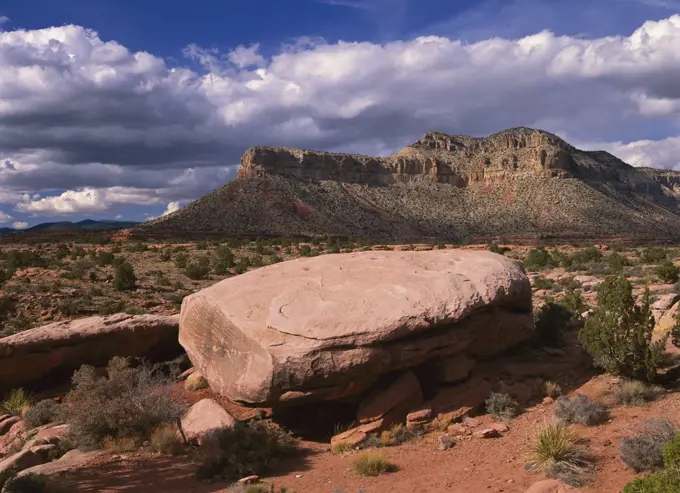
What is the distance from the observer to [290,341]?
28.2 ft

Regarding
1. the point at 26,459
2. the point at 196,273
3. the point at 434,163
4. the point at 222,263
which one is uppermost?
the point at 434,163

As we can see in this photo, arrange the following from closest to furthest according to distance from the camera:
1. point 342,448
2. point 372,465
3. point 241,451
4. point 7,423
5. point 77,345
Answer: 1. point 372,465
2. point 241,451
3. point 342,448
4. point 7,423
5. point 77,345

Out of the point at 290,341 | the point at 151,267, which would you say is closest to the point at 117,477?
the point at 290,341

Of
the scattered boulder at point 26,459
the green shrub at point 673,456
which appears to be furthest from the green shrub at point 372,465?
the scattered boulder at point 26,459

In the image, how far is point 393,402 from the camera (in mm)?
8758

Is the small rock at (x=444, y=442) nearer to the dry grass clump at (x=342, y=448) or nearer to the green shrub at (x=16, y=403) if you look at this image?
the dry grass clump at (x=342, y=448)

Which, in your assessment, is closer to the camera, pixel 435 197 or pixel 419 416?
pixel 419 416

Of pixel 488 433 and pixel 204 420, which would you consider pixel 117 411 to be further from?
pixel 488 433

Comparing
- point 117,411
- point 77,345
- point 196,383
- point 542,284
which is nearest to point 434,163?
point 542,284

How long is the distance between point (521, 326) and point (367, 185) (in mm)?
84088

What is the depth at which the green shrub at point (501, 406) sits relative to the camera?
8.66 m

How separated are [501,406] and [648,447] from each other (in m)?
2.72

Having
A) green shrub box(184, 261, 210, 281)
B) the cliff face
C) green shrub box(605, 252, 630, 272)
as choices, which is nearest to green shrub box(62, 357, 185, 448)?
green shrub box(184, 261, 210, 281)

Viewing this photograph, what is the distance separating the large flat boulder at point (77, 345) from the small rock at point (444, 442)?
25.2 feet
